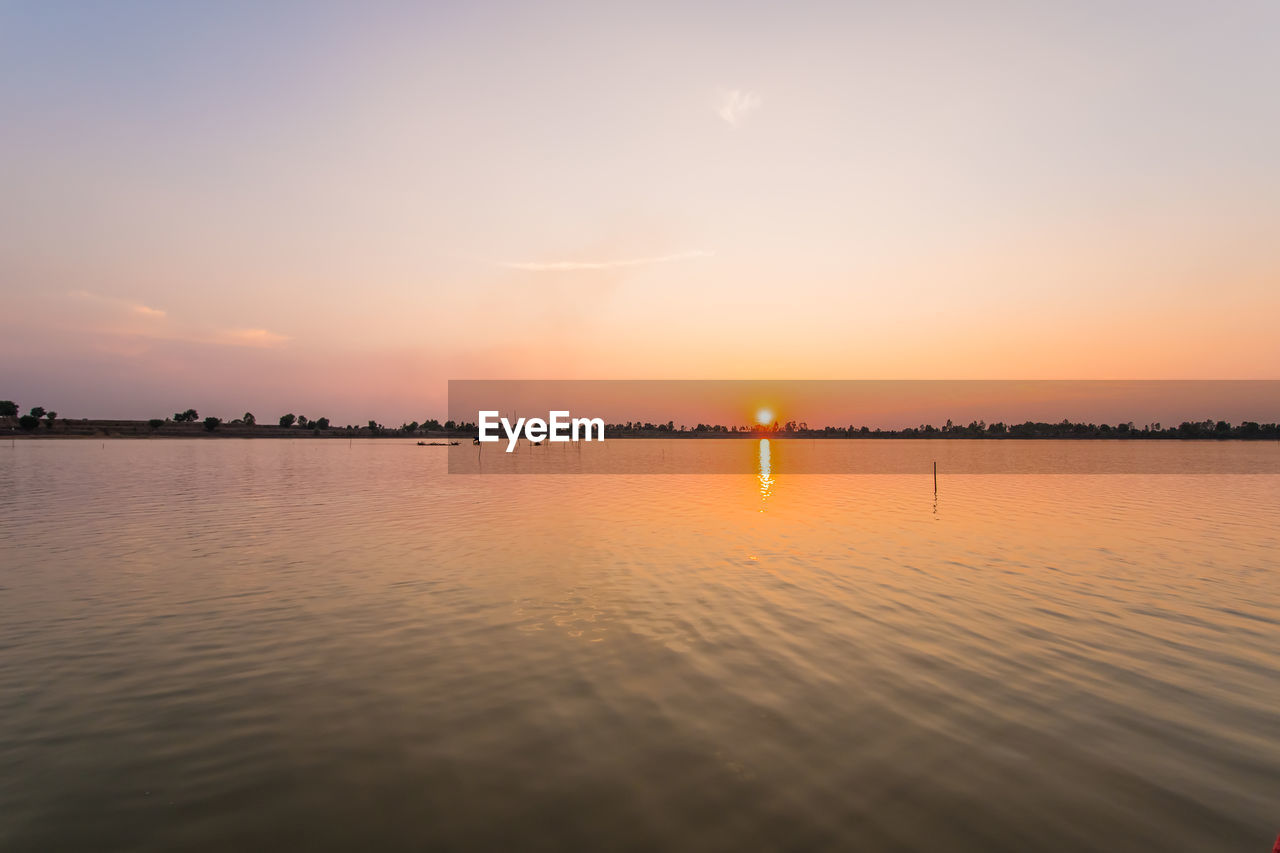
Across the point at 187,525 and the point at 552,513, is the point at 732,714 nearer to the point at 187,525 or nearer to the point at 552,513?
the point at 552,513

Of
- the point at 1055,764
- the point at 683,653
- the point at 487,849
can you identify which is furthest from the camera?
the point at 683,653

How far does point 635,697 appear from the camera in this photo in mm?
11523

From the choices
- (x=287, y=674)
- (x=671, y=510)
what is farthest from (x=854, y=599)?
(x=671, y=510)

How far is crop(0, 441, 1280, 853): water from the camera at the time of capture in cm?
766

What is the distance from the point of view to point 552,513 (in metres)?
41.2

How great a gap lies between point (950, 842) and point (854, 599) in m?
11.8

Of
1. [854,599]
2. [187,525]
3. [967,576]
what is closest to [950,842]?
[854,599]

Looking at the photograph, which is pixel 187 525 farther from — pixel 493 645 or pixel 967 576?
pixel 967 576

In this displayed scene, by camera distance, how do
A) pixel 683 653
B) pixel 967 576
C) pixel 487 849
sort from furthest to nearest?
pixel 967 576 → pixel 683 653 → pixel 487 849

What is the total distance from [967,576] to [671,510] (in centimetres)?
2327

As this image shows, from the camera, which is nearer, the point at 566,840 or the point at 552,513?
the point at 566,840

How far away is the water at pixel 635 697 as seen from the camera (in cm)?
766

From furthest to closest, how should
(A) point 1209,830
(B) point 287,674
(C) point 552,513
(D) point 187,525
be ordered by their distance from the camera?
1. (C) point 552,513
2. (D) point 187,525
3. (B) point 287,674
4. (A) point 1209,830

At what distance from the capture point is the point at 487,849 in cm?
703
